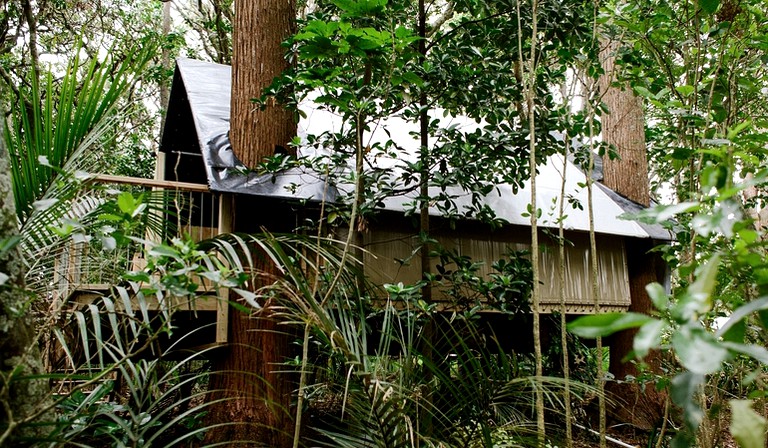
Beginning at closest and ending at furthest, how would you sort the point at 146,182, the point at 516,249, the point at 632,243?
the point at 146,182 < the point at 516,249 < the point at 632,243

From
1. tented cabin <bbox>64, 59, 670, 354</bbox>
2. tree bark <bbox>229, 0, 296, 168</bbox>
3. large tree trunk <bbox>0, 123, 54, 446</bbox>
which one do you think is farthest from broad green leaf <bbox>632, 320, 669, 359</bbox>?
tree bark <bbox>229, 0, 296, 168</bbox>

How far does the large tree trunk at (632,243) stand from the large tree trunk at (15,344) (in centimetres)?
580

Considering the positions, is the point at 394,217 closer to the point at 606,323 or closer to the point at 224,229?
the point at 224,229

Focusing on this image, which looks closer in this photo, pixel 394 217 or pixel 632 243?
pixel 394 217

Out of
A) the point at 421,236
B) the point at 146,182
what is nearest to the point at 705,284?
the point at 421,236

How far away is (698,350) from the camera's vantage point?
69 centimetres

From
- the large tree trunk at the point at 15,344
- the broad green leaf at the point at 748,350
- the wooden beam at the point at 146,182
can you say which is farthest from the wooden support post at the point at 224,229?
the broad green leaf at the point at 748,350

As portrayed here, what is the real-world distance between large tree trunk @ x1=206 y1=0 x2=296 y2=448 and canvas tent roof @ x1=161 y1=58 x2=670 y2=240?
0.28 meters

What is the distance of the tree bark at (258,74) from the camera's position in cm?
464

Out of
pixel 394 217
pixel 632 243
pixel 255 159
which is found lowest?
pixel 632 243

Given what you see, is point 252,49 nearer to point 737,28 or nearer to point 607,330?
point 737,28

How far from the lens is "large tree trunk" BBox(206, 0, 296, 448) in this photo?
163 inches

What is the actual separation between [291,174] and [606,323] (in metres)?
3.80

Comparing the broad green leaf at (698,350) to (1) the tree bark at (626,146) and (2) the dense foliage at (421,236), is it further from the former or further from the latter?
(1) the tree bark at (626,146)
